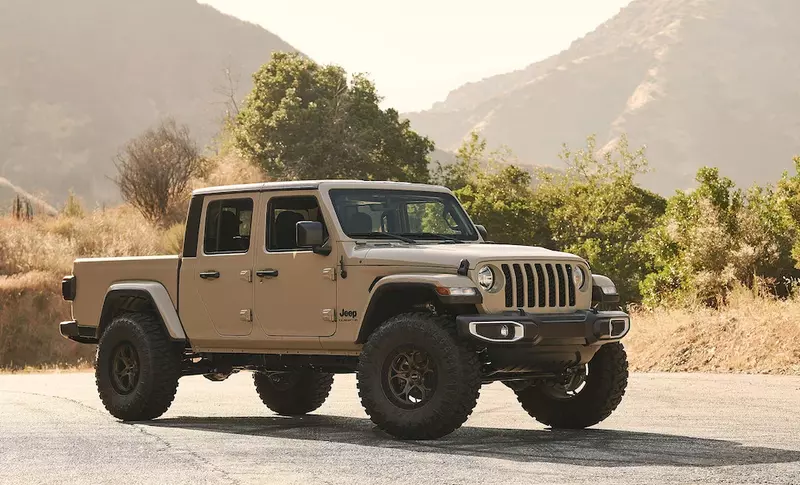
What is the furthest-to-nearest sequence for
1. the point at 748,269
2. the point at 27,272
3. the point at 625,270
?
the point at 27,272 < the point at 625,270 < the point at 748,269

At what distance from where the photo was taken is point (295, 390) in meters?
14.1

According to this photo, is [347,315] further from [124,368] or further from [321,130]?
[321,130]

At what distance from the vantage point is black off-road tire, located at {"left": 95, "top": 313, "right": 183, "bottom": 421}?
1275 cm

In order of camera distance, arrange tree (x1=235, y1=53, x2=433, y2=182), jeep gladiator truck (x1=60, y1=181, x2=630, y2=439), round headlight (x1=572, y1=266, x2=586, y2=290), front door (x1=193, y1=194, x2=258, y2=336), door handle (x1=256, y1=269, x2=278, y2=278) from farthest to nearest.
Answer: tree (x1=235, y1=53, x2=433, y2=182) → front door (x1=193, y1=194, x2=258, y2=336) → door handle (x1=256, y1=269, x2=278, y2=278) → round headlight (x1=572, y1=266, x2=586, y2=290) → jeep gladiator truck (x1=60, y1=181, x2=630, y2=439)

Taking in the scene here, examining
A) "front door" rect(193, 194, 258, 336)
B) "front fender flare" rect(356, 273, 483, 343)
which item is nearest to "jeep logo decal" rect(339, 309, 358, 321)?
"front fender flare" rect(356, 273, 483, 343)

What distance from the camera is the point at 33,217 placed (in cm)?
5247

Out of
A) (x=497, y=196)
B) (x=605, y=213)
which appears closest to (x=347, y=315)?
(x=605, y=213)

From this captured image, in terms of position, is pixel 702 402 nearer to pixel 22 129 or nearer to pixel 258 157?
pixel 258 157

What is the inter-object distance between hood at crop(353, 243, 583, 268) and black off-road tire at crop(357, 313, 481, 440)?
0.48 m

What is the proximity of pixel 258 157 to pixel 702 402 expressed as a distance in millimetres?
40315

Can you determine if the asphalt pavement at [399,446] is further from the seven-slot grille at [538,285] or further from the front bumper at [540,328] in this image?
the seven-slot grille at [538,285]

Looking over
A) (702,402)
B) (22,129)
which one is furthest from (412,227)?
(22,129)

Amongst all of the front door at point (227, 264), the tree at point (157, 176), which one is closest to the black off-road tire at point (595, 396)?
the front door at point (227, 264)

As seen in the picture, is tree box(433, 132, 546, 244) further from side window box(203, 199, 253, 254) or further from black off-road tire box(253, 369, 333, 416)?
side window box(203, 199, 253, 254)
